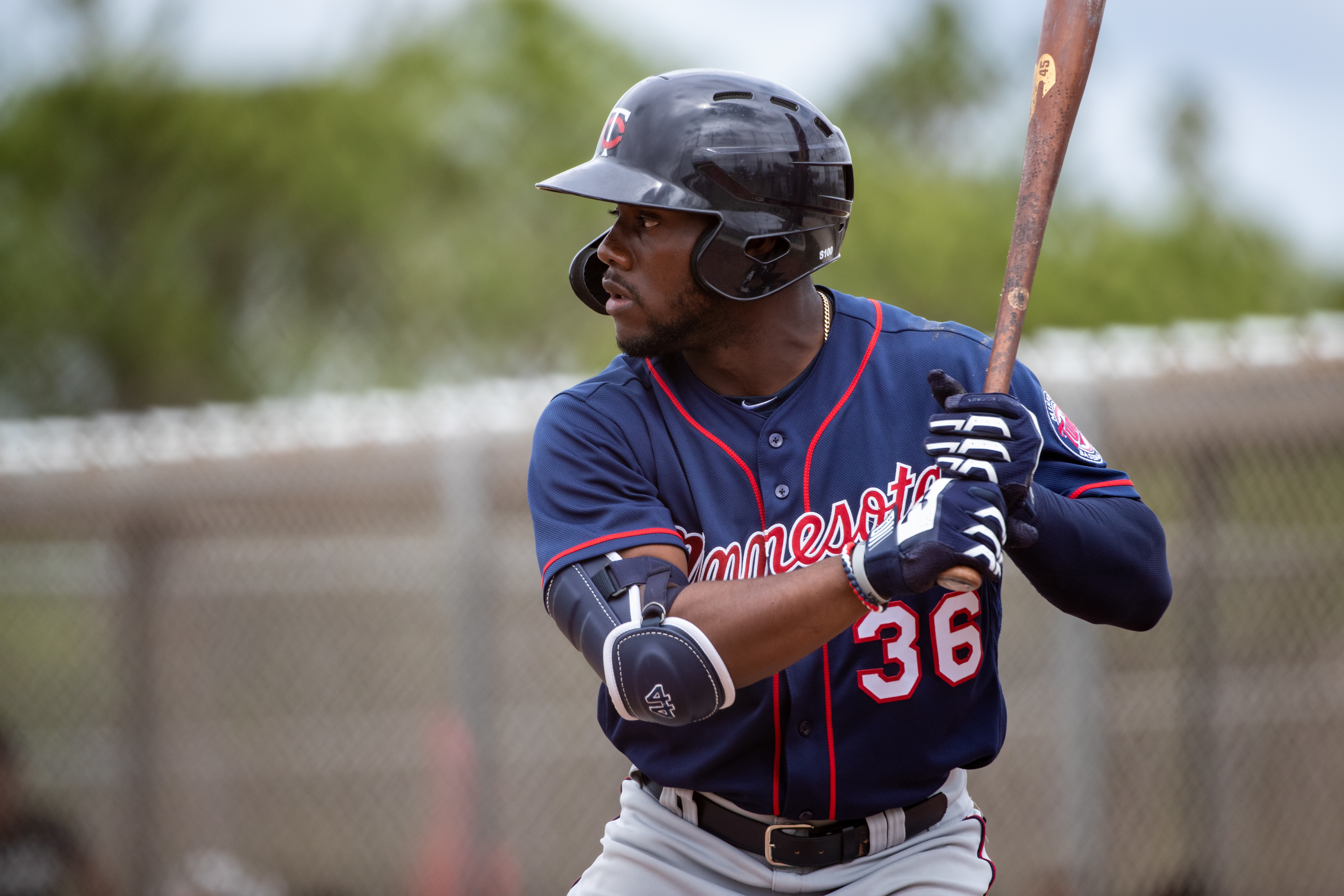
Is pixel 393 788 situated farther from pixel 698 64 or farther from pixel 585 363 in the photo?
pixel 698 64

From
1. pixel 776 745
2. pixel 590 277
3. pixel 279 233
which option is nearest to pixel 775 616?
pixel 776 745

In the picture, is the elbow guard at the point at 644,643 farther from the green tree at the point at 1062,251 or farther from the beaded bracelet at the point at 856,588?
the green tree at the point at 1062,251

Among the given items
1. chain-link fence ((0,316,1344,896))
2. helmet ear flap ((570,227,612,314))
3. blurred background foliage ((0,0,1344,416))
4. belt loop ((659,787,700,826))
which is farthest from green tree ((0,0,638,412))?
belt loop ((659,787,700,826))

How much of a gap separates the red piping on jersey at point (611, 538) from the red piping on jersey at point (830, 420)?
21cm

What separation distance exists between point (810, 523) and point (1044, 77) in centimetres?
93

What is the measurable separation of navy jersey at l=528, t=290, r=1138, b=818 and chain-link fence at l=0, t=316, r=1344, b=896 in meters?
1.73

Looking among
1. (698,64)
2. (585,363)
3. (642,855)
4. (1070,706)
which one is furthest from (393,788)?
(698,64)

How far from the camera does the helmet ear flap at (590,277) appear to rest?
2357 millimetres

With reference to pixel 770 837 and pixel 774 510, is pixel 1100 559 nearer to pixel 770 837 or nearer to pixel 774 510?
pixel 774 510

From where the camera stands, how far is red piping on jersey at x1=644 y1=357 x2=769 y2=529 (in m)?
2.14

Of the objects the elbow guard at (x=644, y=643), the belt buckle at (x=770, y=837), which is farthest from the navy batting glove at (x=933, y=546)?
the belt buckle at (x=770, y=837)

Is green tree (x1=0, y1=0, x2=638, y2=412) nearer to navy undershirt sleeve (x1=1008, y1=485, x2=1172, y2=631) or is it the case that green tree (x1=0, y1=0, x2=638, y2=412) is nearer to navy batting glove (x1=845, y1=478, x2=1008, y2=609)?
navy undershirt sleeve (x1=1008, y1=485, x2=1172, y2=631)

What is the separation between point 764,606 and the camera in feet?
5.97

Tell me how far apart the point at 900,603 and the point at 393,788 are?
3.78 m
